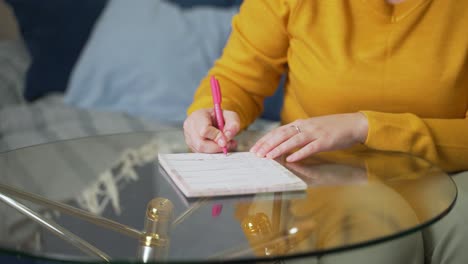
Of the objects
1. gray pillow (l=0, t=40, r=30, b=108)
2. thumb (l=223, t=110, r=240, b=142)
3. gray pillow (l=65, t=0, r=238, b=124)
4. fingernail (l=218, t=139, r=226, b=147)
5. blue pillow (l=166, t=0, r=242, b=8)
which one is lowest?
gray pillow (l=0, t=40, r=30, b=108)

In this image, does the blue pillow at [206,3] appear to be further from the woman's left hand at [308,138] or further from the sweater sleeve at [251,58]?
the woman's left hand at [308,138]

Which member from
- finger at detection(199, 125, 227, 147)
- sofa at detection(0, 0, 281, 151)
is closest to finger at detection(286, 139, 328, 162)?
finger at detection(199, 125, 227, 147)

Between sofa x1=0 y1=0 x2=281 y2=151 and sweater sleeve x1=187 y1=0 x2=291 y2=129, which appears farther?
sofa x1=0 y1=0 x2=281 y2=151

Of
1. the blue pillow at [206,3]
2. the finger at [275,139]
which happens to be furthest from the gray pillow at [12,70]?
the finger at [275,139]

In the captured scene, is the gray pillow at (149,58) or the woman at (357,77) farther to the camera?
the gray pillow at (149,58)

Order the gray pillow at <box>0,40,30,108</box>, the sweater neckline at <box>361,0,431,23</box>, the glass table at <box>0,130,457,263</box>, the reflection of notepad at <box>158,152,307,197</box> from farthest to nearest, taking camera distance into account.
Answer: the gray pillow at <box>0,40,30,108</box>, the sweater neckline at <box>361,0,431,23</box>, the reflection of notepad at <box>158,152,307,197</box>, the glass table at <box>0,130,457,263</box>

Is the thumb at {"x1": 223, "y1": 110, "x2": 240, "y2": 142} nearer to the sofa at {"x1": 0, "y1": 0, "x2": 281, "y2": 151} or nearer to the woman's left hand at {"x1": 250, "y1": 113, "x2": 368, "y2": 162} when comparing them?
the woman's left hand at {"x1": 250, "y1": 113, "x2": 368, "y2": 162}

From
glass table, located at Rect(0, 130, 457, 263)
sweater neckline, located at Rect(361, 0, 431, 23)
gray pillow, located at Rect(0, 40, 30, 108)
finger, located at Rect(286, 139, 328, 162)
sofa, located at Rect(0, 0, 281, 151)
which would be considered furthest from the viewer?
gray pillow, located at Rect(0, 40, 30, 108)

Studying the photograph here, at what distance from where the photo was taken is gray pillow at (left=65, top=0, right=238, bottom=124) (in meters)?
1.72

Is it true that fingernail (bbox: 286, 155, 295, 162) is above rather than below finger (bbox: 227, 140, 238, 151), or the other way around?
above

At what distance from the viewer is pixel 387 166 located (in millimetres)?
868

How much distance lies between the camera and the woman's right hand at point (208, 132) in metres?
0.88

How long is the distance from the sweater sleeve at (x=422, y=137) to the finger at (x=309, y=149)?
90 mm

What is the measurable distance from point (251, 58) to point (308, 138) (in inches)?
11.3
